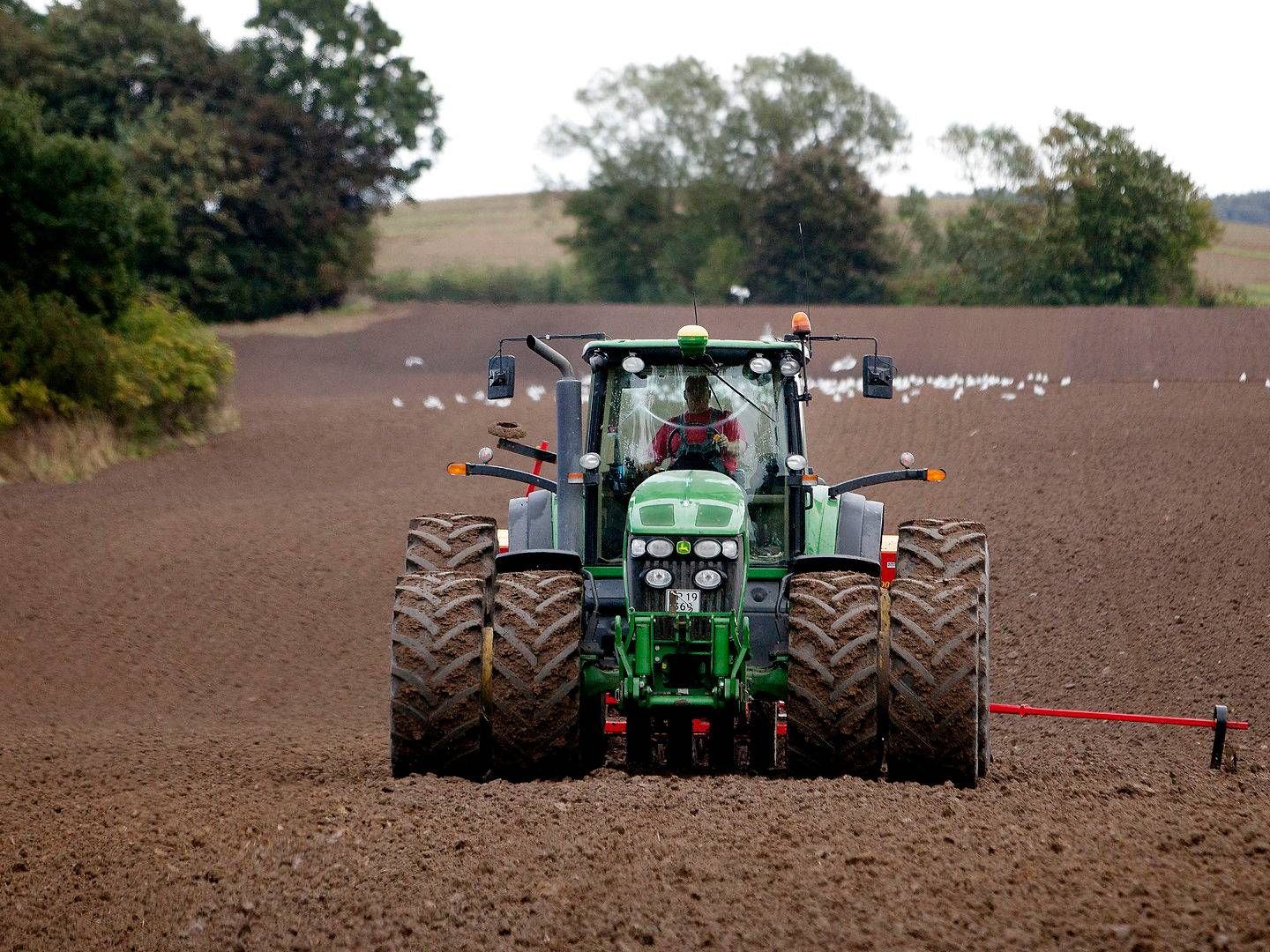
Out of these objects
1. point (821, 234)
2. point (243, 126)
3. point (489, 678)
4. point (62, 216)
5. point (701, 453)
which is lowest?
point (489, 678)

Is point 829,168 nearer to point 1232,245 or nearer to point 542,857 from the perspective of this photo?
point 1232,245

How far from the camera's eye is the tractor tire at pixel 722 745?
25.3ft

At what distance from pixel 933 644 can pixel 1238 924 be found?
7.80 ft

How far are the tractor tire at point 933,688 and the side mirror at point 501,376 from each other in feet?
7.68

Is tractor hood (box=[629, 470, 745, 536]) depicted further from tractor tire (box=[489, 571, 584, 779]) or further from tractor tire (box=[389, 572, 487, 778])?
tractor tire (box=[389, 572, 487, 778])

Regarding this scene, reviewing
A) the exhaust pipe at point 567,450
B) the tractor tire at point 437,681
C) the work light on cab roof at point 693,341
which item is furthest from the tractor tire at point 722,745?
the work light on cab roof at point 693,341

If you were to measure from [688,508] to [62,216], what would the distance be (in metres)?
19.4

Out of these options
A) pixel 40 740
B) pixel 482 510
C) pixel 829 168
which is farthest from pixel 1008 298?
pixel 40 740

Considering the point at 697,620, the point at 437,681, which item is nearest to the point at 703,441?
the point at 697,620

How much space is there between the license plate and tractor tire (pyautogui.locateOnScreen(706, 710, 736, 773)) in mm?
610

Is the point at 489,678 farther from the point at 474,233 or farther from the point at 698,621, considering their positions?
the point at 474,233

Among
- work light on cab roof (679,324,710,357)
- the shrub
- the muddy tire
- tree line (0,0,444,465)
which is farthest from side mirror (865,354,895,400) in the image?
tree line (0,0,444,465)

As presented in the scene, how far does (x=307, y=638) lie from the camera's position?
48.7ft

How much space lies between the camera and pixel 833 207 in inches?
2231
